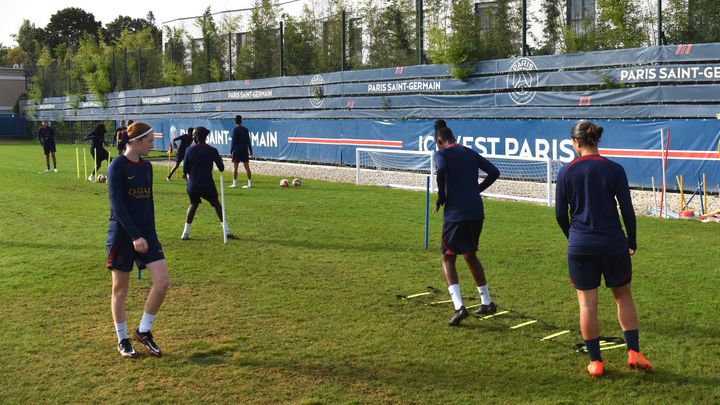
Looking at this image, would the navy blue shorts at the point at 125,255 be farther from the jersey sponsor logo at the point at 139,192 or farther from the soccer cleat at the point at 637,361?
the soccer cleat at the point at 637,361

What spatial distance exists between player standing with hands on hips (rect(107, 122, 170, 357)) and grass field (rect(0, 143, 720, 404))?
1.50 ft

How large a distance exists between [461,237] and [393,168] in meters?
18.2

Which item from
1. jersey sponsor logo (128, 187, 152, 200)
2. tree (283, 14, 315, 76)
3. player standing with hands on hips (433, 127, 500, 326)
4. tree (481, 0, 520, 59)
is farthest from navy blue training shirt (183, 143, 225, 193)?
tree (283, 14, 315, 76)

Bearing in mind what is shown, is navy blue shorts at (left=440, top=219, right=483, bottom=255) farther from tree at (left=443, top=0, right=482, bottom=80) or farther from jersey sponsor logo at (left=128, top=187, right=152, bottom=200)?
tree at (left=443, top=0, right=482, bottom=80)

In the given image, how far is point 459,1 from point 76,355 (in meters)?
22.4

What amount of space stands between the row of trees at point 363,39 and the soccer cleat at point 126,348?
17646mm

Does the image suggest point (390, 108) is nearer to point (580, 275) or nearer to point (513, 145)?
point (513, 145)

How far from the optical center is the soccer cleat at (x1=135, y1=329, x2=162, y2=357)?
22.0 feet

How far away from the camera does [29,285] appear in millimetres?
9570

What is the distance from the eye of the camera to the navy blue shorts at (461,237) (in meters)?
7.64

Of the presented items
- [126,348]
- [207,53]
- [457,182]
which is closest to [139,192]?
[126,348]

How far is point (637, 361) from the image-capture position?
239 inches

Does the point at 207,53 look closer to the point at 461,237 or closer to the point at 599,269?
the point at 461,237

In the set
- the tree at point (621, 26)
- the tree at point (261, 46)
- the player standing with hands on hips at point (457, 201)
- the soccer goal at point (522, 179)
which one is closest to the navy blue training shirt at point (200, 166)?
the player standing with hands on hips at point (457, 201)
